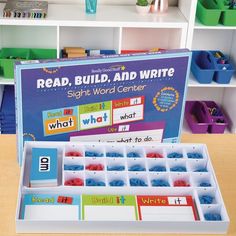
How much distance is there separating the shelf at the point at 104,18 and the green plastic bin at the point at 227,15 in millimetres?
210

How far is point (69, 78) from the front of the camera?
50.9 inches

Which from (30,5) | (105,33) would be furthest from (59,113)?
(105,33)

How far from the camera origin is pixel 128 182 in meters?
1.25

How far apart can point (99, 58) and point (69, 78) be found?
10 cm

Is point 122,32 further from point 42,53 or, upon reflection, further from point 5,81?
point 5,81

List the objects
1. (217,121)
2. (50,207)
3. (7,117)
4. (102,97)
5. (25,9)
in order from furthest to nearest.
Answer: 1. (217,121)
2. (7,117)
3. (25,9)
4. (102,97)
5. (50,207)

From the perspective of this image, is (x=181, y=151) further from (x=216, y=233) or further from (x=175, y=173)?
(x=216, y=233)

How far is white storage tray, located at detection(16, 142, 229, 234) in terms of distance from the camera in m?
1.13

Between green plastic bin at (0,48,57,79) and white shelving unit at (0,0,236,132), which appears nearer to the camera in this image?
white shelving unit at (0,0,236,132)

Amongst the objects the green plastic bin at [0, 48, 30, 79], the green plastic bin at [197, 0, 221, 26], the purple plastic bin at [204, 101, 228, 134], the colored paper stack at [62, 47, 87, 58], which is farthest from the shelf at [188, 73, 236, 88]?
the green plastic bin at [0, 48, 30, 79]

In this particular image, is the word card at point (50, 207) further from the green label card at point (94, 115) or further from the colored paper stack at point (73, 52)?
the colored paper stack at point (73, 52)

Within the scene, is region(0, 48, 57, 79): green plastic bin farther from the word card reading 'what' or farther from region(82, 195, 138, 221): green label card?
region(82, 195, 138, 221): green label card

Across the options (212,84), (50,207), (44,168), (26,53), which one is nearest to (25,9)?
(26,53)

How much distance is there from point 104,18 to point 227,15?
2.14 ft
